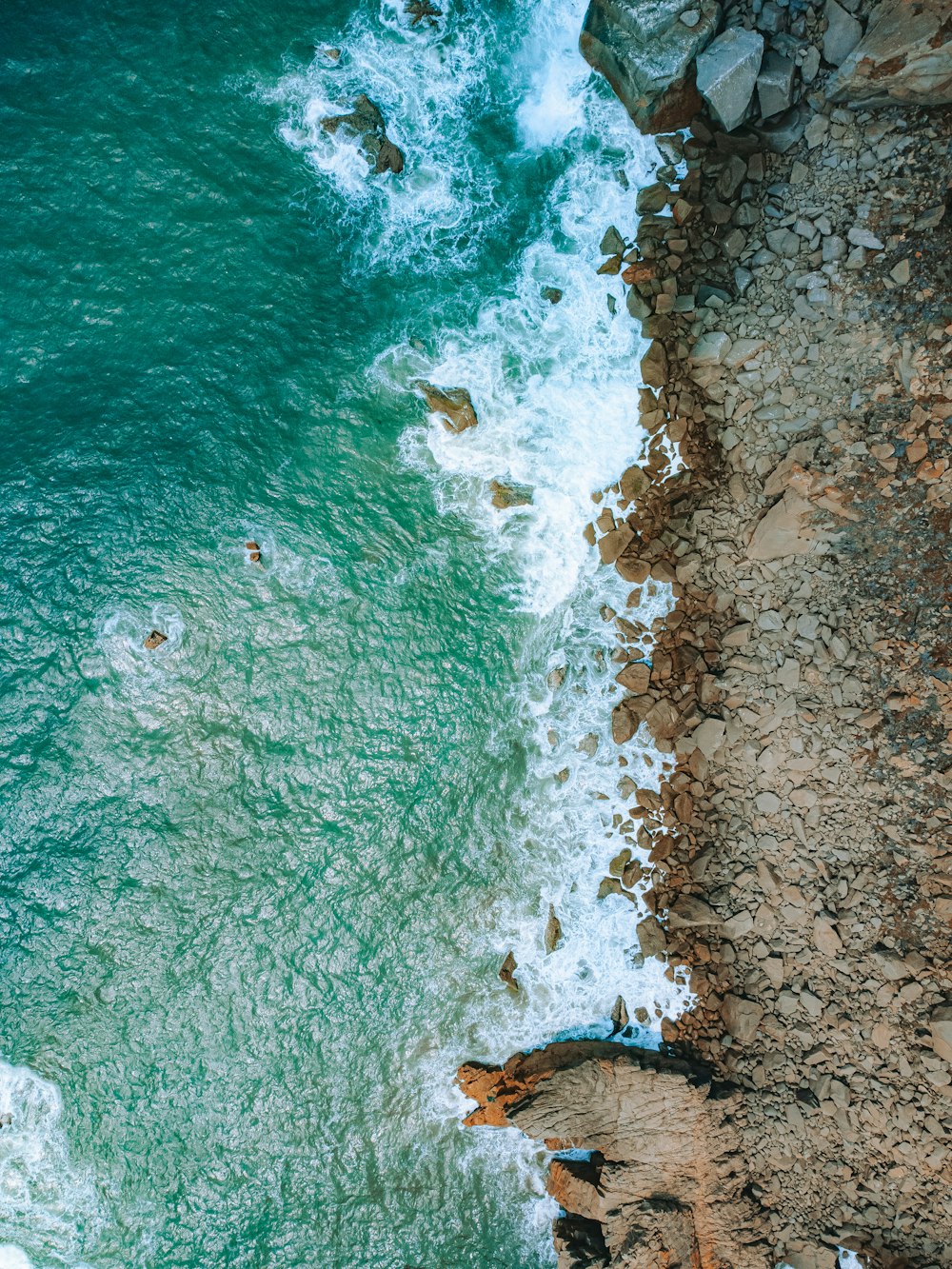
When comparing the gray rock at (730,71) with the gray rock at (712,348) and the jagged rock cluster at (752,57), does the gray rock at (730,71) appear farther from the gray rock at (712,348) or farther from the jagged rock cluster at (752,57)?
the gray rock at (712,348)

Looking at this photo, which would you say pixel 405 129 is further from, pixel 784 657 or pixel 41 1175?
pixel 41 1175

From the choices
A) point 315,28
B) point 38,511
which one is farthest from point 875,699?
point 315,28

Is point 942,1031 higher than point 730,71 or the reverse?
the reverse

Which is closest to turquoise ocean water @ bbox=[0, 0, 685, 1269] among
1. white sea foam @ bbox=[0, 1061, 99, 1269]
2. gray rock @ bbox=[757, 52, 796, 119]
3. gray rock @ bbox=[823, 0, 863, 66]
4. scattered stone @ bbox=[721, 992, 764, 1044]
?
white sea foam @ bbox=[0, 1061, 99, 1269]

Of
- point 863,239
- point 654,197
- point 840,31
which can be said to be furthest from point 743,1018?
point 840,31

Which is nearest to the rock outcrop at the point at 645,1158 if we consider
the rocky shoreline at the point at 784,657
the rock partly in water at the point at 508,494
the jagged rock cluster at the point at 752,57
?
the rocky shoreline at the point at 784,657

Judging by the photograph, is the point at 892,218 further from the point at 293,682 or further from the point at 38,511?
the point at 38,511

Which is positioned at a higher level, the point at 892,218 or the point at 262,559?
the point at 892,218
